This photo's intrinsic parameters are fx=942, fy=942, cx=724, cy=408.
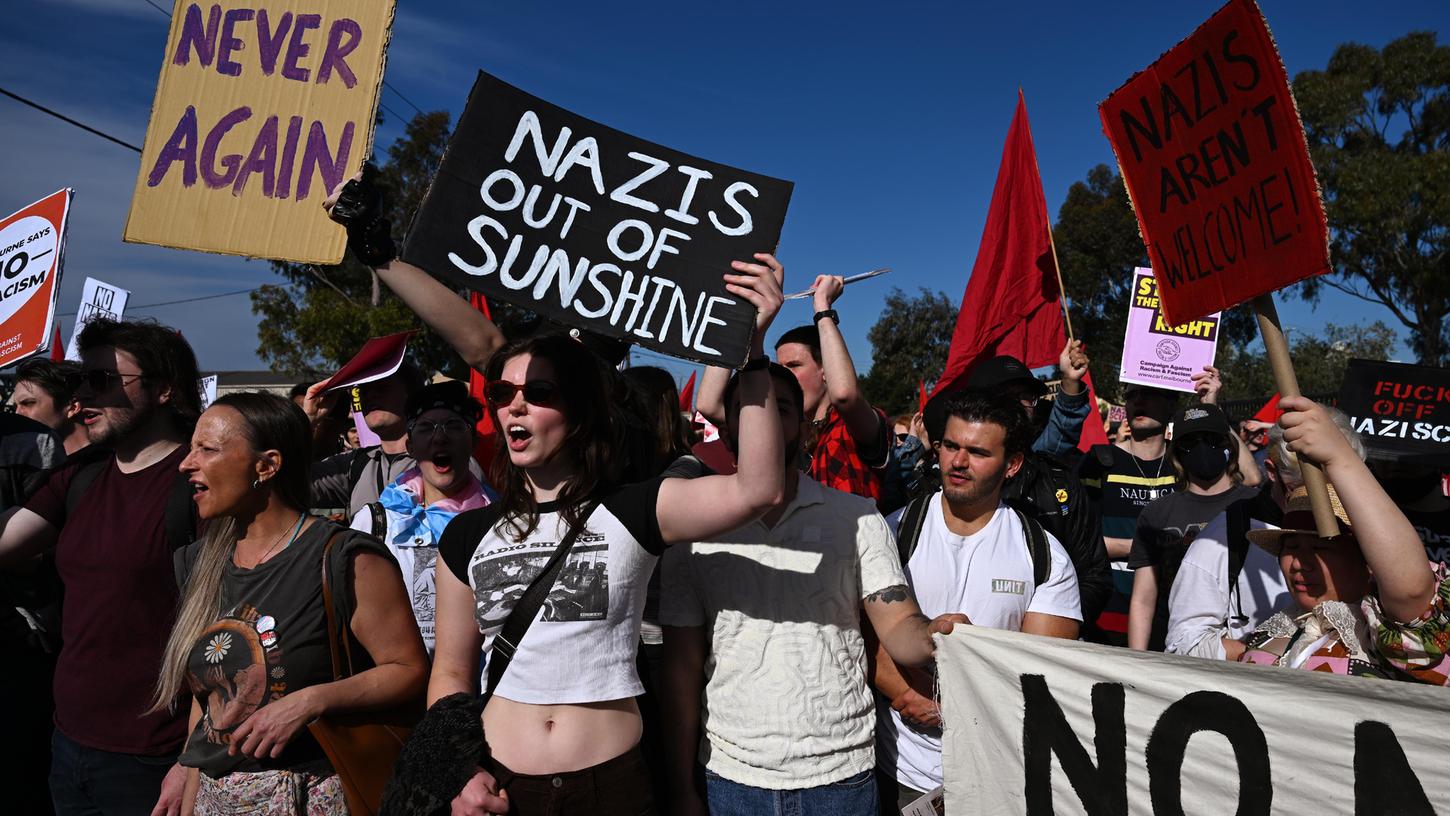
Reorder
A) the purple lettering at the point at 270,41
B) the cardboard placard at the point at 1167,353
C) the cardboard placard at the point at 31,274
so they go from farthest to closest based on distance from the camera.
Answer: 1. the cardboard placard at the point at 1167,353
2. the cardboard placard at the point at 31,274
3. the purple lettering at the point at 270,41

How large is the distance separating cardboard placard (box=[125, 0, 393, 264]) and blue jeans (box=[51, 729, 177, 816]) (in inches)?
63.3

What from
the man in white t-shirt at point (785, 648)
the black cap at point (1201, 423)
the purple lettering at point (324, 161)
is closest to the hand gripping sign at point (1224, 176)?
the man in white t-shirt at point (785, 648)

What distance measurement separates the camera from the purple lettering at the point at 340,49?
3.00 metres

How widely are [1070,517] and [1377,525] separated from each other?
5.08 feet

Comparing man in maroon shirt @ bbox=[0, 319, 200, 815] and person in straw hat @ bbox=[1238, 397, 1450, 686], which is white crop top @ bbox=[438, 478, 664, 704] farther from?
person in straw hat @ bbox=[1238, 397, 1450, 686]

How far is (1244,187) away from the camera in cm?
275

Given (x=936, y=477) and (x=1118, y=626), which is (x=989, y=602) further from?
(x=1118, y=626)

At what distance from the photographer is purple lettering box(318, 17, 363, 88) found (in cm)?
300

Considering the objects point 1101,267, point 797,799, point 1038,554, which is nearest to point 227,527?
point 797,799

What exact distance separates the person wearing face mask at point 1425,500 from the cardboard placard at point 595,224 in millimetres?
2471

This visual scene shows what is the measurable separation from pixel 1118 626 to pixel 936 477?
62.0 inches

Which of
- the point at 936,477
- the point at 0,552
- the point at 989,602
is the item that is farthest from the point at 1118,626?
the point at 0,552

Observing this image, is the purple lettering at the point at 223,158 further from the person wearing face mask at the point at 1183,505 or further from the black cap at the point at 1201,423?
the black cap at the point at 1201,423

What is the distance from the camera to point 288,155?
9.67 feet
